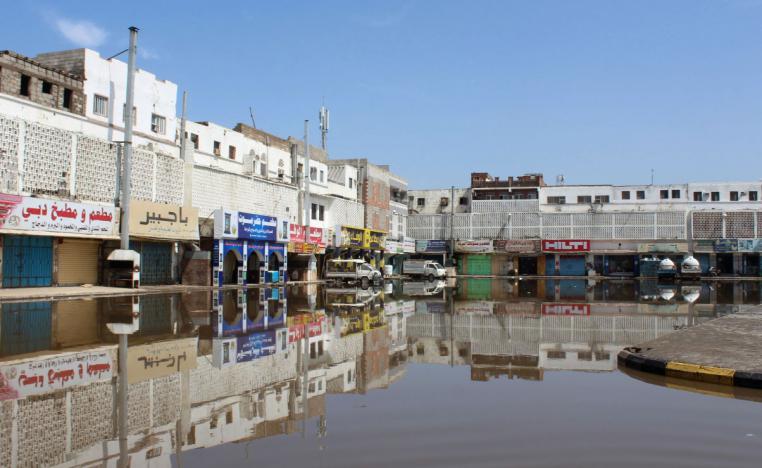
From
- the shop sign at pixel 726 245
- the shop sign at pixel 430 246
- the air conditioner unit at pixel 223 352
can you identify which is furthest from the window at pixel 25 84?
the shop sign at pixel 726 245

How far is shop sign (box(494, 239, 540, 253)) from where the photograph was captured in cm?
7694

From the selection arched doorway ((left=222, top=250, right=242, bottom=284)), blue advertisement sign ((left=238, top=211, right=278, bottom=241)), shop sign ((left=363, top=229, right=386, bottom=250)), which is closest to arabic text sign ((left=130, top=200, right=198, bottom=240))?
blue advertisement sign ((left=238, top=211, right=278, bottom=241))

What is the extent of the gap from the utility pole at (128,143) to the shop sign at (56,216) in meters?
0.46

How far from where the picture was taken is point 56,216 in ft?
94.2

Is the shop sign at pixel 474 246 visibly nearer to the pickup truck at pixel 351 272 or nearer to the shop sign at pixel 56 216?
the pickup truck at pixel 351 272

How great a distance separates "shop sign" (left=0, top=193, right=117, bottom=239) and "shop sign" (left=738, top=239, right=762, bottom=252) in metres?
63.3

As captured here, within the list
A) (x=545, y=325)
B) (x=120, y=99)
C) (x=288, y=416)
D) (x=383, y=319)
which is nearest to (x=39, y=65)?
(x=120, y=99)

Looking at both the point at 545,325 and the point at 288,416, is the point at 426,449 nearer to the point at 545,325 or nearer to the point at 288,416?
the point at 288,416

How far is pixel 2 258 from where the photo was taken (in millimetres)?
27984

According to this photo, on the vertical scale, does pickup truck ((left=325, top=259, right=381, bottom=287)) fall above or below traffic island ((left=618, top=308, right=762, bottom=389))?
above

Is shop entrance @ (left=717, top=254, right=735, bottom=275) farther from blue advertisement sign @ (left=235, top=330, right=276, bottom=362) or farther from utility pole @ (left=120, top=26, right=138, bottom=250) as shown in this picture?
blue advertisement sign @ (left=235, top=330, right=276, bottom=362)

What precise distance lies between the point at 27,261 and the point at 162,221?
7348 mm

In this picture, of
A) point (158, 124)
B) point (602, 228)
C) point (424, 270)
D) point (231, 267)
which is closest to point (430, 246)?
point (424, 270)

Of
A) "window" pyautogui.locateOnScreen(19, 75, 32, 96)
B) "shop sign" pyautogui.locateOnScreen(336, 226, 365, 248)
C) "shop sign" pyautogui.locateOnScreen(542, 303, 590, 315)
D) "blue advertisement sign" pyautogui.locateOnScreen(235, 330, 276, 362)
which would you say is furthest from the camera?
"shop sign" pyautogui.locateOnScreen(336, 226, 365, 248)
